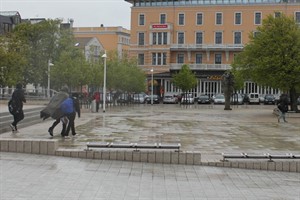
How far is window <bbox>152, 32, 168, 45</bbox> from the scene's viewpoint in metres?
80.4

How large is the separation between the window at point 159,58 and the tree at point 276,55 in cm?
4388

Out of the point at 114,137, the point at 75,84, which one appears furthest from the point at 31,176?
the point at 75,84

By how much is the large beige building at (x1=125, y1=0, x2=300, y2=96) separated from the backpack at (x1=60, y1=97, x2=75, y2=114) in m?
63.0

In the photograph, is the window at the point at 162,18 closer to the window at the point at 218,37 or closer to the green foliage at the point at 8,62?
the window at the point at 218,37

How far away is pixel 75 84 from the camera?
46.4 meters

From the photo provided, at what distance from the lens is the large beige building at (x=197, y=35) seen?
260ft

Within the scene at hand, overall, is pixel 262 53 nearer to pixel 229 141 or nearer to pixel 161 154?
pixel 229 141

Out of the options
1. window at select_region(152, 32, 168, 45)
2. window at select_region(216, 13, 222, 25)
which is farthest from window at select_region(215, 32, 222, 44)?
window at select_region(152, 32, 168, 45)

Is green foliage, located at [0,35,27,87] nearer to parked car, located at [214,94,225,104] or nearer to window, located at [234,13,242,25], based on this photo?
parked car, located at [214,94,225,104]

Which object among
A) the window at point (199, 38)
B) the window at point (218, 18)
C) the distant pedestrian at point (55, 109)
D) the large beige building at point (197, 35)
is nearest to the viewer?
the distant pedestrian at point (55, 109)

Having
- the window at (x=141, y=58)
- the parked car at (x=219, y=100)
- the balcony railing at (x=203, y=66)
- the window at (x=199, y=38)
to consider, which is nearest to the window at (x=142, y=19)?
the window at (x=141, y=58)

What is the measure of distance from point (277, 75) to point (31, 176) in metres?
27.5

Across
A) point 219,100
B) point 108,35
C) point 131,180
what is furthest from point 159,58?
point 131,180

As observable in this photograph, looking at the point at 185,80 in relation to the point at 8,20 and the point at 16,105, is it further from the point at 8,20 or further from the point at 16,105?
the point at 16,105
